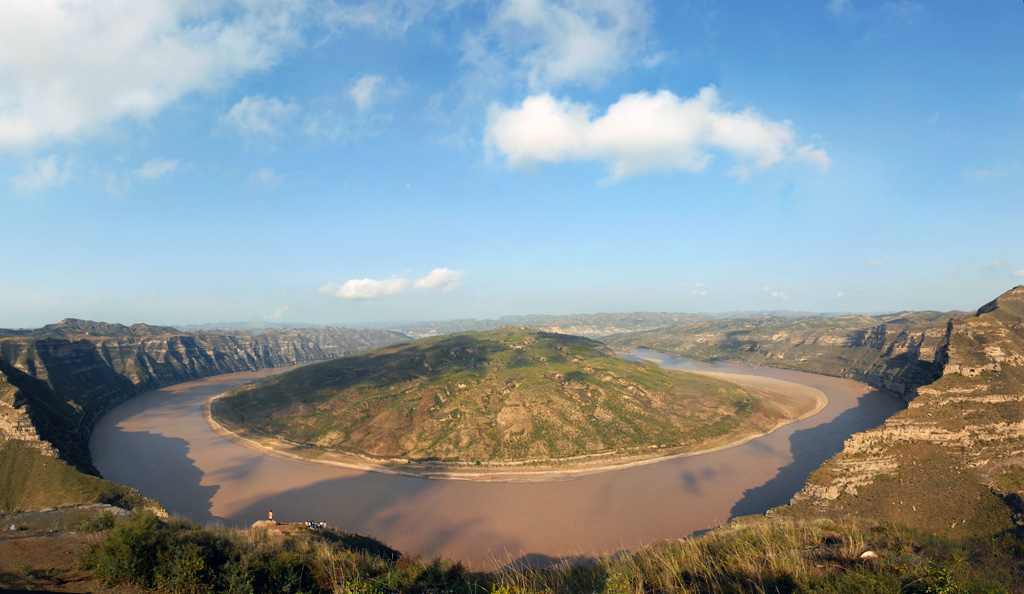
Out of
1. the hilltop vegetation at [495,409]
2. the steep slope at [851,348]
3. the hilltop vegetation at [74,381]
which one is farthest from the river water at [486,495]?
the steep slope at [851,348]

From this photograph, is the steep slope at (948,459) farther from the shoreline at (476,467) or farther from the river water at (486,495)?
the shoreline at (476,467)

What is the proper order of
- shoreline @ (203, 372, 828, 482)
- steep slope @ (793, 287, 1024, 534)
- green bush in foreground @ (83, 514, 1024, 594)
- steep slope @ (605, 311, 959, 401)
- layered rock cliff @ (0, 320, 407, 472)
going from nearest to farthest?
green bush in foreground @ (83, 514, 1024, 594), steep slope @ (793, 287, 1024, 534), layered rock cliff @ (0, 320, 407, 472), shoreline @ (203, 372, 828, 482), steep slope @ (605, 311, 959, 401)

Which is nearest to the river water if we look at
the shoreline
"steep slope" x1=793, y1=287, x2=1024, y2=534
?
the shoreline

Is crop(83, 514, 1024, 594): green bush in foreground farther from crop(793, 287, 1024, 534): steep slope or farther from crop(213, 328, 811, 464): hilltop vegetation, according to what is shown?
crop(213, 328, 811, 464): hilltop vegetation

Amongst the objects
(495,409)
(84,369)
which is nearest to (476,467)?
(495,409)

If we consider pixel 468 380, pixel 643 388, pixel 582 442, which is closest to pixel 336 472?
pixel 468 380

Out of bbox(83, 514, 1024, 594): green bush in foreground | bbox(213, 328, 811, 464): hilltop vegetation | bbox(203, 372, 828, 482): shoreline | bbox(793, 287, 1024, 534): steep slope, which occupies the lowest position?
bbox(203, 372, 828, 482): shoreline

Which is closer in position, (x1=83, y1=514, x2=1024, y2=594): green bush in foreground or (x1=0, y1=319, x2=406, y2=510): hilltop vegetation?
(x1=83, y1=514, x2=1024, y2=594): green bush in foreground

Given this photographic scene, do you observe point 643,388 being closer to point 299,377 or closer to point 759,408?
point 759,408
